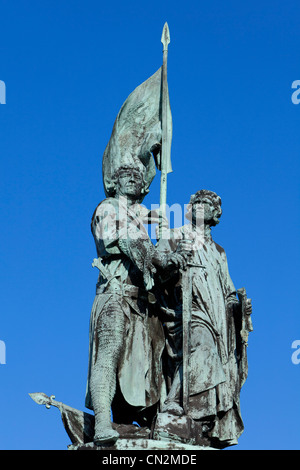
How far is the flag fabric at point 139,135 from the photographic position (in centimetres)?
1595

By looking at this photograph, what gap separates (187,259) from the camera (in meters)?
14.8

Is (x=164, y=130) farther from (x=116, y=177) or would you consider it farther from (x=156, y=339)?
(x=156, y=339)

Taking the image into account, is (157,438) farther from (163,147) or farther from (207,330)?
(163,147)

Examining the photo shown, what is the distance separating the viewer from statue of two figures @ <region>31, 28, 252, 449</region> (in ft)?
47.2

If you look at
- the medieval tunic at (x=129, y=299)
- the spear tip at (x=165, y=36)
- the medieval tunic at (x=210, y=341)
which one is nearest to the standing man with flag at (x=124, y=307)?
the medieval tunic at (x=129, y=299)

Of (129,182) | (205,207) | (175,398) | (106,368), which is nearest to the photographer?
(106,368)

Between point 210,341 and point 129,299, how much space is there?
1.20m

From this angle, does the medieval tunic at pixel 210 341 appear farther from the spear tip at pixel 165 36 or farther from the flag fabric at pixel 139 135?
the spear tip at pixel 165 36

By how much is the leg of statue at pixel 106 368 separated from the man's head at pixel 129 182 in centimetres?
169

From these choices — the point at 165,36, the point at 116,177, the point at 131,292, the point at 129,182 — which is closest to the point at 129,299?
the point at 131,292

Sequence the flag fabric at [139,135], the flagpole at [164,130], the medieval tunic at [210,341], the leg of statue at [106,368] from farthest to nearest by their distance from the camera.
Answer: the flag fabric at [139,135] < the flagpole at [164,130] < the medieval tunic at [210,341] < the leg of statue at [106,368]

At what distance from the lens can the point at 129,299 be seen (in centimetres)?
1492
